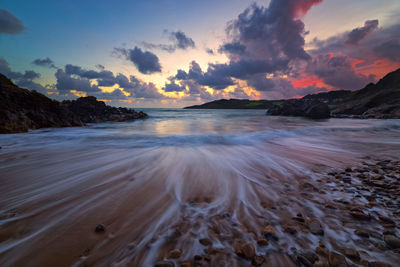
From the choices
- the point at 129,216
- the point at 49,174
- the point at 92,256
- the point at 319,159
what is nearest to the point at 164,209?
the point at 129,216

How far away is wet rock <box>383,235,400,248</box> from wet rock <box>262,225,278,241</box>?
3.27ft

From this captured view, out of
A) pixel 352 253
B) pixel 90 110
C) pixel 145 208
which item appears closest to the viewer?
pixel 352 253

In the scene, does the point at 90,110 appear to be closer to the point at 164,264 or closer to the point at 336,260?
the point at 164,264

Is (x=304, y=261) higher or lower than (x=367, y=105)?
lower

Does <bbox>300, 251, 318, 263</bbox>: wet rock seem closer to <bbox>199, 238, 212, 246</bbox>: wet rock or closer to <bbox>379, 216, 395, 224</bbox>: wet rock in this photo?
<bbox>199, 238, 212, 246</bbox>: wet rock

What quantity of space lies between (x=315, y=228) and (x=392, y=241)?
0.60 m

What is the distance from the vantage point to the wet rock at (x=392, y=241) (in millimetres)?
1441

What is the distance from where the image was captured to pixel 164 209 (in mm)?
2168

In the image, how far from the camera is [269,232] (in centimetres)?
168

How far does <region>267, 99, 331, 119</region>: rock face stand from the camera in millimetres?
30141

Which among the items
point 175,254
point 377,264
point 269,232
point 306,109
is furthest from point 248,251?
point 306,109

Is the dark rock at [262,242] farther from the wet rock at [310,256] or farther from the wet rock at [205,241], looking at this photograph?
the wet rock at [205,241]

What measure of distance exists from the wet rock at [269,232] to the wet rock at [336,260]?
431 millimetres

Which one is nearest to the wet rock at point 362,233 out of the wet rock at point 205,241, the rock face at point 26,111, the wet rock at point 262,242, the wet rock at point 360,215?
Answer: the wet rock at point 360,215
